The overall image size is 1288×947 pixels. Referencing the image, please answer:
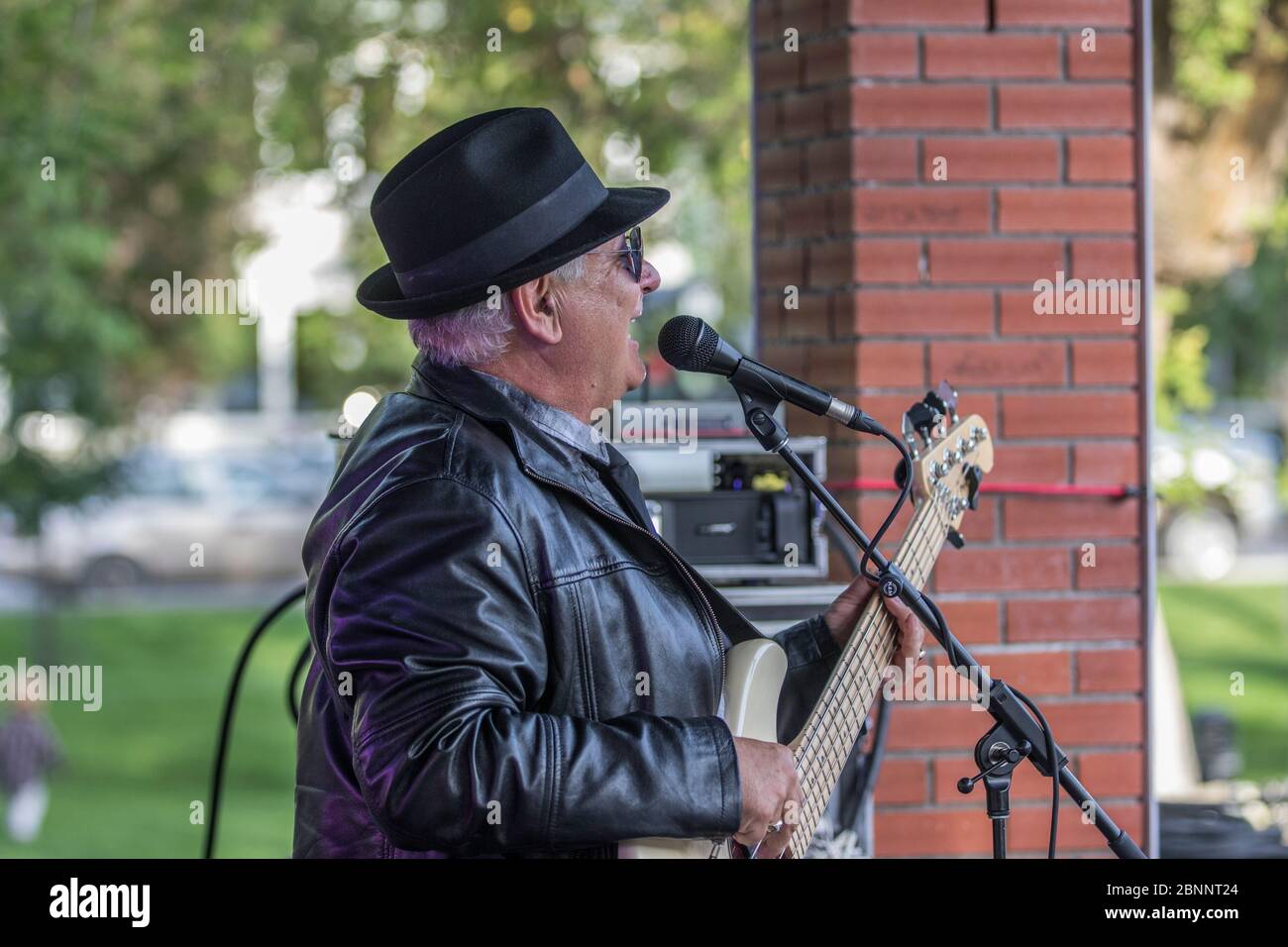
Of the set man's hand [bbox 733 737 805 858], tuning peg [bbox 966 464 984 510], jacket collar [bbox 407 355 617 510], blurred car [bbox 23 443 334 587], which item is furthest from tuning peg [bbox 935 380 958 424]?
blurred car [bbox 23 443 334 587]

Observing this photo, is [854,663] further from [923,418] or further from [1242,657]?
[1242,657]

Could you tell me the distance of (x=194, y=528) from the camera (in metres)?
18.2

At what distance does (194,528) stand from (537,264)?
55.4 ft

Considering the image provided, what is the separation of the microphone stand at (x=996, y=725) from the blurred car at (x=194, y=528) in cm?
1571

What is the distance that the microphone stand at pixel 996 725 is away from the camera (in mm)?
2355

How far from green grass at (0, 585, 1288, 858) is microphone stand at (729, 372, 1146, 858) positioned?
6583 millimetres

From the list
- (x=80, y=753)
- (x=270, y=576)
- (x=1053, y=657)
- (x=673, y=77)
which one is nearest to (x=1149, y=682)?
(x=1053, y=657)

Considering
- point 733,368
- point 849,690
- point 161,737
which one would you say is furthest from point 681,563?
point 161,737

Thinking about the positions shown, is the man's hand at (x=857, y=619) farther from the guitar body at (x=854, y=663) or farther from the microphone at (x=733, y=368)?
the microphone at (x=733, y=368)

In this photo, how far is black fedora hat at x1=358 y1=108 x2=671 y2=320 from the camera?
7.13 feet

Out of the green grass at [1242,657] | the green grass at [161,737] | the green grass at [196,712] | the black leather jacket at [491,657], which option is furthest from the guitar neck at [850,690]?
the green grass at [1242,657]

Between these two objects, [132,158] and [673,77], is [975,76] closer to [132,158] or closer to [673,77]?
[673,77]

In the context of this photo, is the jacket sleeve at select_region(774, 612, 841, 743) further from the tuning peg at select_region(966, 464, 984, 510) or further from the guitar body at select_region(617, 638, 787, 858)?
the tuning peg at select_region(966, 464, 984, 510)
